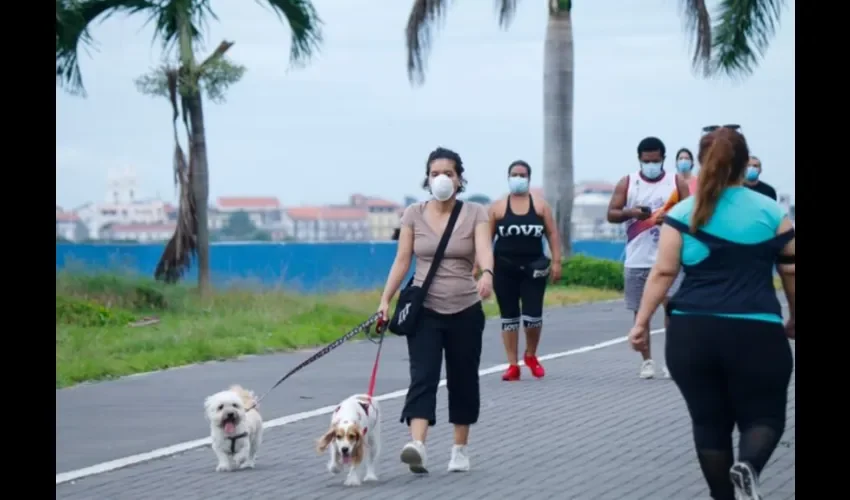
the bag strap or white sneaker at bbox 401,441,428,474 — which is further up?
the bag strap

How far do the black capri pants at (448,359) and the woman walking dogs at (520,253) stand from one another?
15.2 ft

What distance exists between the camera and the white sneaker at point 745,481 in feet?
23.6

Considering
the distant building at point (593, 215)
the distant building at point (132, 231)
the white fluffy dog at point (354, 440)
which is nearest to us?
the white fluffy dog at point (354, 440)

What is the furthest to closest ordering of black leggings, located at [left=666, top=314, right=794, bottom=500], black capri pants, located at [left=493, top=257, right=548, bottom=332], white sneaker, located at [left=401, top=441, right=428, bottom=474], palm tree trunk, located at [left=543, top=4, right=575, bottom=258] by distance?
1. palm tree trunk, located at [left=543, top=4, right=575, bottom=258]
2. black capri pants, located at [left=493, top=257, right=548, bottom=332]
3. white sneaker, located at [left=401, top=441, right=428, bottom=474]
4. black leggings, located at [left=666, top=314, right=794, bottom=500]

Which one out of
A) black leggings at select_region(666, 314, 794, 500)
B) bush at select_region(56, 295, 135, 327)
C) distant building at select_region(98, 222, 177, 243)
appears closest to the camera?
black leggings at select_region(666, 314, 794, 500)

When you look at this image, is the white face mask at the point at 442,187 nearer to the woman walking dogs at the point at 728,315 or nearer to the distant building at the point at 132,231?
the woman walking dogs at the point at 728,315

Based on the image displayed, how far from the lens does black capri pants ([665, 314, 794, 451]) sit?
732cm

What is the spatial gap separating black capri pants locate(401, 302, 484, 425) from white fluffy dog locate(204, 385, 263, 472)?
973 millimetres

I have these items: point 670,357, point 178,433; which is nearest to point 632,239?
point 178,433

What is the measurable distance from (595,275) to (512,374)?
18.4 m

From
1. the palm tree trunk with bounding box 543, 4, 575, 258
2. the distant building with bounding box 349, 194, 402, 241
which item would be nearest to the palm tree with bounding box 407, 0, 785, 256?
the palm tree trunk with bounding box 543, 4, 575, 258

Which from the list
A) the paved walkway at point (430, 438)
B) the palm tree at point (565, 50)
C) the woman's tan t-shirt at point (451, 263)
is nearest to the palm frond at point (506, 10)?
the palm tree at point (565, 50)

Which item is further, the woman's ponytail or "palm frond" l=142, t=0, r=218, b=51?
"palm frond" l=142, t=0, r=218, b=51

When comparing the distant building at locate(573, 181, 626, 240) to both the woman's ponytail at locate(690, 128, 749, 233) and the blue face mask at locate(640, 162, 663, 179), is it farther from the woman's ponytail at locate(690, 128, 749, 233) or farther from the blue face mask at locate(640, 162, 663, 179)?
the woman's ponytail at locate(690, 128, 749, 233)
